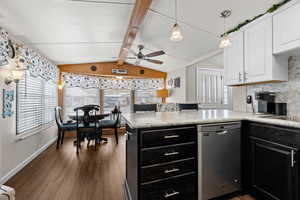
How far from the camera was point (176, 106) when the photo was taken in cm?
339

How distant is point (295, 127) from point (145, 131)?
1361mm

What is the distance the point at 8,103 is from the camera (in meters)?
2.31

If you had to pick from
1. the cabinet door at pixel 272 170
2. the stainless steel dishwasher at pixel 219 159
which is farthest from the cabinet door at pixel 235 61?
the cabinet door at pixel 272 170

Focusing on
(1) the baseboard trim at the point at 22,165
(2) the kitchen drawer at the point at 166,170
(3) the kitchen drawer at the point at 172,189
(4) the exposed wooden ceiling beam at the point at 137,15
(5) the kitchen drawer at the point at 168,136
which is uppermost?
(4) the exposed wooden ceiling beam at the point at 137,15

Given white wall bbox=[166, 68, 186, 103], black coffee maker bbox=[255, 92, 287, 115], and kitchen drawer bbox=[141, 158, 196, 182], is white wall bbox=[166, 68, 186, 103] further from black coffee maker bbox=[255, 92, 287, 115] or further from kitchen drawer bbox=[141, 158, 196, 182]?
kitchen drawer bbox=[141, 158, 196, 182]

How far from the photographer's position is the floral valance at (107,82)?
4980mm

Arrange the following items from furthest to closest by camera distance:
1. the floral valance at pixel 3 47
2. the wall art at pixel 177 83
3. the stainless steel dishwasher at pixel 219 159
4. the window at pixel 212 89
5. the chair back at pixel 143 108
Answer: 1. the wall art at pixel 177 83
2. the window at pixel 212 89
3. the chair back at pixel 143 108
4. the floral valance at pixel 3 47
5. the stainless steel dishwasher at pixel 219 159

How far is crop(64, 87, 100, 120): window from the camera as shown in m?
5.02

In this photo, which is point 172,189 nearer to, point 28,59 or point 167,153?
point 167,153

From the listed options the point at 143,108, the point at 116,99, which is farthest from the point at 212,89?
the point at 116,99

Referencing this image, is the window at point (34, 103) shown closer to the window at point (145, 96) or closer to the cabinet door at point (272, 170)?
the window at point (145, 96)

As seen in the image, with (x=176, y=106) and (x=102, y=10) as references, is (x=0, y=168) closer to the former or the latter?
(x=102, y=10)

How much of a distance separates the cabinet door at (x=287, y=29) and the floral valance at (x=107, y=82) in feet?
15.0

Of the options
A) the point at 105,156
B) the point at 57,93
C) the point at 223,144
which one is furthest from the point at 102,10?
the point at 57,93
